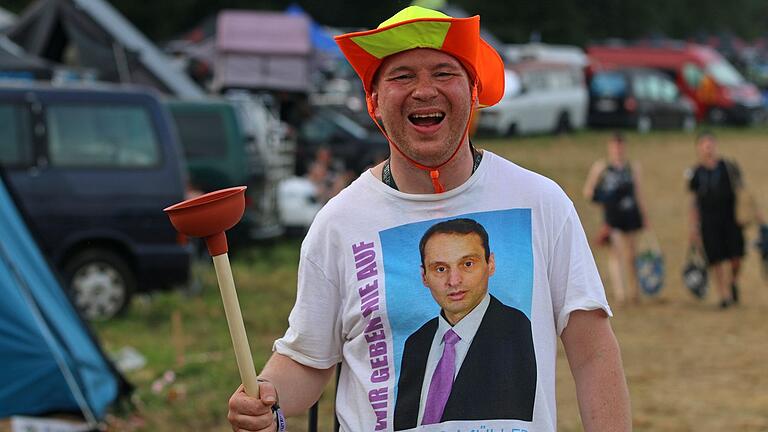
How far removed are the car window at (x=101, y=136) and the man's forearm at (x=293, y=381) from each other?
27.0 ft

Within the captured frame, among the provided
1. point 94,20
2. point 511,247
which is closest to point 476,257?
point 511,247

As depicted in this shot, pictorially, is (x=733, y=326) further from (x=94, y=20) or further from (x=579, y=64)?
(x=579, y=64)

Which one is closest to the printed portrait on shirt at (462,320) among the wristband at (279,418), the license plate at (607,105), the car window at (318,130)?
the wristband at (279,418)

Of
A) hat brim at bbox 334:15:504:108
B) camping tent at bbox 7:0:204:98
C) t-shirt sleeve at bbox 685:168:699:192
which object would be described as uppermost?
camping tent at bbox 7:0:204:98

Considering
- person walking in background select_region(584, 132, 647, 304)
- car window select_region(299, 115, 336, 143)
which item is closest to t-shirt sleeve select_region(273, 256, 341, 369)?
person walking in background select_region(584, 132, 647, 304)

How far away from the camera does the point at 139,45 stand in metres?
20.1

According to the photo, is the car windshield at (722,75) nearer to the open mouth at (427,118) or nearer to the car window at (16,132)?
the car window at (16,132)

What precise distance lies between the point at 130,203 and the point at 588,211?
1148 cm

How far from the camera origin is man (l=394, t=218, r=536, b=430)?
274cm

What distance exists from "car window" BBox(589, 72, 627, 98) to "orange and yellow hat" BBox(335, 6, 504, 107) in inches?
1251

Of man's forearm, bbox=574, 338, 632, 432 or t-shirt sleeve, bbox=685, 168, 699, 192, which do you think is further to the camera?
t-shirt sleeve, bbox=685, 168, 699, 192

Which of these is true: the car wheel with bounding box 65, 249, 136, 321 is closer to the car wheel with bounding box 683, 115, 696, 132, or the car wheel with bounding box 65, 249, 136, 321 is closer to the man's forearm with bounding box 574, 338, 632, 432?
the man's forearm with bounding box 574, 338, 632, 432

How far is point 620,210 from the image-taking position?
41.5 ft

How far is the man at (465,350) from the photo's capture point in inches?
108
